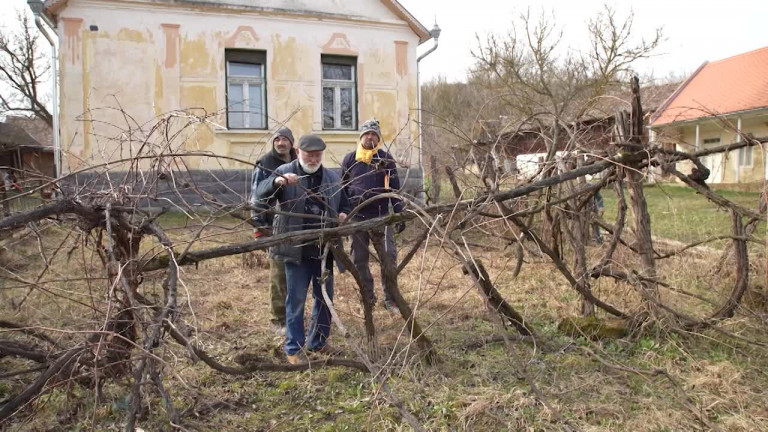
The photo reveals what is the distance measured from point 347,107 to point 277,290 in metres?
8.21

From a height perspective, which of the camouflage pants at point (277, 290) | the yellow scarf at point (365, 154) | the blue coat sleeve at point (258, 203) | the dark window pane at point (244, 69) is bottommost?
the camouflage pants at point (277, 290)

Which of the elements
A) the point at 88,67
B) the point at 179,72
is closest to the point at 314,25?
the point at 179,72

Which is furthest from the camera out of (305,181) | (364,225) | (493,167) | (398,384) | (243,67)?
(243,67)

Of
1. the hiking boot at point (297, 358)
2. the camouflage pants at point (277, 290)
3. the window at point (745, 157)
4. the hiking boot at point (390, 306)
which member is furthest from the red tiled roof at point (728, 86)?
the hiking boot at point (297, 358)

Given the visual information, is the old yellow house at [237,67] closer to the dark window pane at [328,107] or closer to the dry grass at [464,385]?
the dark window pane at [328,107]

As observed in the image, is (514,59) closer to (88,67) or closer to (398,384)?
(88,67)

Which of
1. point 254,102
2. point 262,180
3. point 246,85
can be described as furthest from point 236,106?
point 262,180

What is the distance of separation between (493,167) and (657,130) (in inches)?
47.2

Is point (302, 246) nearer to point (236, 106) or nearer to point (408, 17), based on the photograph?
point (236, 106)

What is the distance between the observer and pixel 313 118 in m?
11.4

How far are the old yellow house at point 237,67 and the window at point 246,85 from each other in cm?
2

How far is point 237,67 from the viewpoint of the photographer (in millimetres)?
11156

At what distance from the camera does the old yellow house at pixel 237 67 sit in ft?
32.8

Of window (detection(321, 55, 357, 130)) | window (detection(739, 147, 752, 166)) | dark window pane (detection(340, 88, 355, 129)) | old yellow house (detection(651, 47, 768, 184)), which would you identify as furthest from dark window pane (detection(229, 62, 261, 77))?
window (detection(739, 147, 752, 166))
